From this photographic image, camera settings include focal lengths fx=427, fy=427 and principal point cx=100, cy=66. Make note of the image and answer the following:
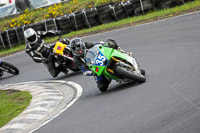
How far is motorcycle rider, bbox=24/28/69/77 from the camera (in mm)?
13977

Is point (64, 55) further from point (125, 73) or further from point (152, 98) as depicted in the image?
point (152, 98)

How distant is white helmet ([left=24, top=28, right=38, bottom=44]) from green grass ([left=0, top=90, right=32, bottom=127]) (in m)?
2.00

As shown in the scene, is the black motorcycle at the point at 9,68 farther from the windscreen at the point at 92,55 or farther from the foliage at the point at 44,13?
the foliage at the point at 44,13

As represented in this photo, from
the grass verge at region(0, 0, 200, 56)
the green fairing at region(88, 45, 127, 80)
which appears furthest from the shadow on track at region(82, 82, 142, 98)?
the grass verge at region(0, 0, 200, 56)

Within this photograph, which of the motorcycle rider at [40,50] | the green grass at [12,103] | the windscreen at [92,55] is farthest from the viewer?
the motorcycle rider at [40,50]

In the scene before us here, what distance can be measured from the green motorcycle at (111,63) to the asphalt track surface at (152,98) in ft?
0.90

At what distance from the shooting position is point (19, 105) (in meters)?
10.6

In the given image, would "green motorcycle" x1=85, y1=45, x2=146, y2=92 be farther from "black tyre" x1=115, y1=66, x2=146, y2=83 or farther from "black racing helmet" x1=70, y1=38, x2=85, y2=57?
"black racing helmet" x1=70, y1=38, x2=85, y2=57

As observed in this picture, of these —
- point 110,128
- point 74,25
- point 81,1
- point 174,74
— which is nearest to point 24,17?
point 81,1

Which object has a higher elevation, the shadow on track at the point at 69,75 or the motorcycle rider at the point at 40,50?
the motorcycle rider at the point at 40,50

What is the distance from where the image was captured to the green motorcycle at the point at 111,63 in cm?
905

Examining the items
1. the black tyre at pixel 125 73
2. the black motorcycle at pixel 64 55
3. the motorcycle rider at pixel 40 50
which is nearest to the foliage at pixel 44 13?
the motorcycle rider at pixel 40 50

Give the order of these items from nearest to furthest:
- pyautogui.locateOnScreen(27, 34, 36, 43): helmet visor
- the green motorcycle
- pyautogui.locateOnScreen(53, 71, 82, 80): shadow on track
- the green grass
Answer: the green motorcycle
the green grass
pyautogui.locateOnScreen(53, 71, 82, 80): shadow on track
pyautogui.locateOnScreen(27, 34, 36, 43): helmet visor

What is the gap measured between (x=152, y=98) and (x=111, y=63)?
199 centimetres
